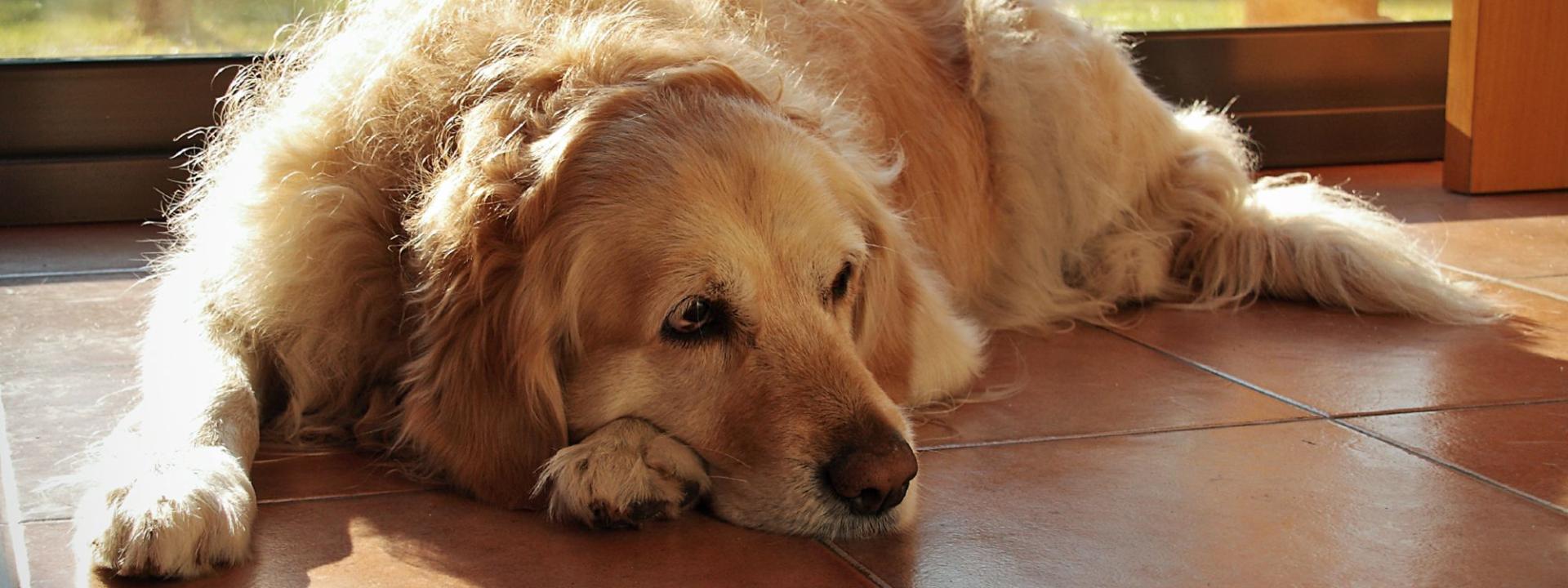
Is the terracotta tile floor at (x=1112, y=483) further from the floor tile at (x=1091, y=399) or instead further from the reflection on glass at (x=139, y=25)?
the reflection on glass at (x=139, y=25)

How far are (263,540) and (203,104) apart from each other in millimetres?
3074

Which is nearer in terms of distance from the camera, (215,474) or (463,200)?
Result: (215,474)

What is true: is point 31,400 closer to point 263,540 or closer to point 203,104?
point 263,540

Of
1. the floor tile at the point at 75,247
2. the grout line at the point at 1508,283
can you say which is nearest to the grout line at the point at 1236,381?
the grout line at the point at 1508,283

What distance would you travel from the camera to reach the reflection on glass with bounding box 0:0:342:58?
4.52 m

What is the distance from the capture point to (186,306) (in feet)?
8.39

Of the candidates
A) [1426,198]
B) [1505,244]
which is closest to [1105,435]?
[1505,244]

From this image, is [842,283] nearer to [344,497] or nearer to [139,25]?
[344,497]

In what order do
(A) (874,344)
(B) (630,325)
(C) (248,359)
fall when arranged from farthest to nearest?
(A) (874,344), (C) (248,359), (B) (630,325)

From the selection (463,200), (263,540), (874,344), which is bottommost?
(263,540)

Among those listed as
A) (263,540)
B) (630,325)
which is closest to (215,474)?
(263,540)

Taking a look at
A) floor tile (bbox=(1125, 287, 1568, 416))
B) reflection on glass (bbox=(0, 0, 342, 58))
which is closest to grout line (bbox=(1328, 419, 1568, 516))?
floor tile (bbox=(1125, 287, 1568, 416))

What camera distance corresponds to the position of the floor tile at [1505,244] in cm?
389

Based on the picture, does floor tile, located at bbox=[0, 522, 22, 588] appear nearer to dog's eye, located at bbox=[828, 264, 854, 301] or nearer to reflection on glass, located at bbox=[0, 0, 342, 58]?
dog's eye, located at bbox=[828, 264, 854, 301]
